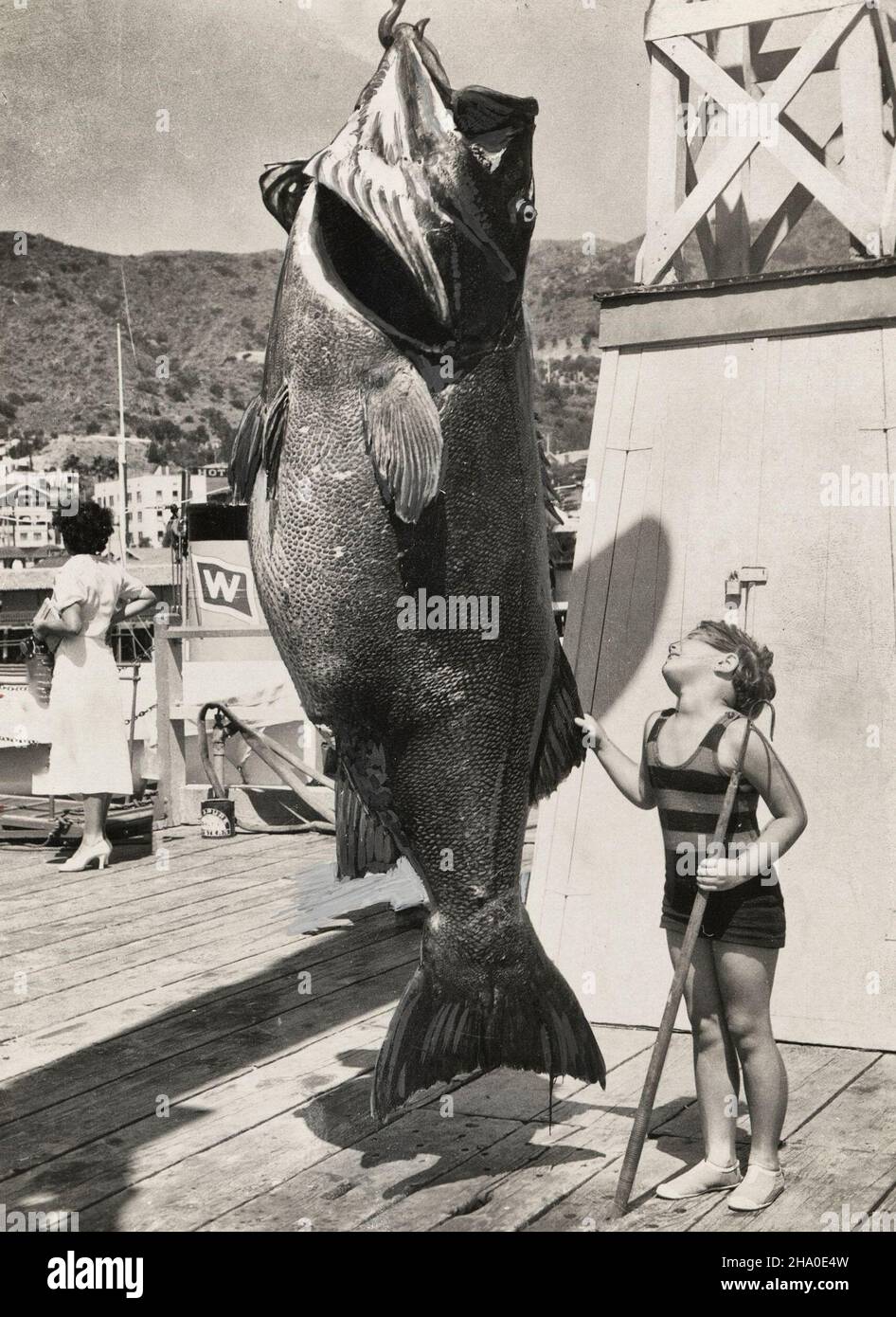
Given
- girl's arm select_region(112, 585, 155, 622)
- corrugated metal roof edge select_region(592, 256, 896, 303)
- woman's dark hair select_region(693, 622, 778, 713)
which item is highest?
corrugated metal roof edge select_region(592, 256, 896, 303)

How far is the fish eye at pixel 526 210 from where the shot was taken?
8.90 ft

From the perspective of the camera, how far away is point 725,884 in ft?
11.2

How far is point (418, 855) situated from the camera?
126 inches

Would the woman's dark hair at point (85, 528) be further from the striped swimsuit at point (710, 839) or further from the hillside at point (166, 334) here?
the striped swimsuit at point (710, 839)

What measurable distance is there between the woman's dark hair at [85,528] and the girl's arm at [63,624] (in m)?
0.38

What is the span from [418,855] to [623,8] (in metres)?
3.76

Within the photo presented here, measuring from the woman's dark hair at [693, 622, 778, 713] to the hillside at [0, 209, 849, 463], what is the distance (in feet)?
2.31

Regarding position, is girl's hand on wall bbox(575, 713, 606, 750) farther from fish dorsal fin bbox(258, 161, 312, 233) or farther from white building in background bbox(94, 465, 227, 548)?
white building in background bbox(94, 465, 227, 548)

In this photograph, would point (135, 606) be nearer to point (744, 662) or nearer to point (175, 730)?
point (175, 730)

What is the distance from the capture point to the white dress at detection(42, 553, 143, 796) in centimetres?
785

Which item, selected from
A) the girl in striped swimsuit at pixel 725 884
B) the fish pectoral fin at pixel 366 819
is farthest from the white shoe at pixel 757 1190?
the fish pectoral fin at pixel 366 819

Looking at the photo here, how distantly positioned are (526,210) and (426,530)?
2.19 ft

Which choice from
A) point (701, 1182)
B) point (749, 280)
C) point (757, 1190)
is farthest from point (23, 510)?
point (757, 1190)

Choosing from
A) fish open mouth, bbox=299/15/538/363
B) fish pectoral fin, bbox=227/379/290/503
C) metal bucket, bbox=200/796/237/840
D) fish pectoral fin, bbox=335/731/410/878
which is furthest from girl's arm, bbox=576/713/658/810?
metal bucket, bbox=200/796/237/840
